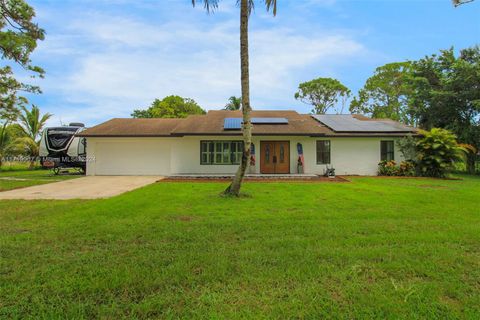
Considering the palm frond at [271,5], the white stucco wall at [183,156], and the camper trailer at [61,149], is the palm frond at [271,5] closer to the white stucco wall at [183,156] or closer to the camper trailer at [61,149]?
the white stucco wall at [183,156]

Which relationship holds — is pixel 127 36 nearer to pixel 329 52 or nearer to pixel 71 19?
pixel 71 19

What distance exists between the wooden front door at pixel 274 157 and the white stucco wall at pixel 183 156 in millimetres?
253

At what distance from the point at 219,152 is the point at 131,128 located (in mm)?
6523

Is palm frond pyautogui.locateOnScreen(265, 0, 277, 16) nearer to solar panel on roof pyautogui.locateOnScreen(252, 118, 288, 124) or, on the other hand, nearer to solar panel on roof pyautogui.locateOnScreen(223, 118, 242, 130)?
solar panel on roof pyautogui.locateOnScreen(223, 118, 242, 130)

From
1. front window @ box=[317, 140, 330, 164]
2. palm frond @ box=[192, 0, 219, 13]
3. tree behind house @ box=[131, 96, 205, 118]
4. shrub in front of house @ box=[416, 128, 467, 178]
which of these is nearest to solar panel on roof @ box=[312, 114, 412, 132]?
front window @ box=[317, 140, 330, 164]

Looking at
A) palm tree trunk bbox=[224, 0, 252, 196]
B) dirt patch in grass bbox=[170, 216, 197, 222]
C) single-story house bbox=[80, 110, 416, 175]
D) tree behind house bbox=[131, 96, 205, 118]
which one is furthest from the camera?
tree behind house bbox=[131, 96, 205, 118]

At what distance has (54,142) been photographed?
16.7 m

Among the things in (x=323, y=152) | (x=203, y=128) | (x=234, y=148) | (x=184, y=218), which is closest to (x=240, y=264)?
(x=184, y=218)

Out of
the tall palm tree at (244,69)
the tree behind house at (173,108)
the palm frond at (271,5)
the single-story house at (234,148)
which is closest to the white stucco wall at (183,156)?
the single-story house at (234,148)

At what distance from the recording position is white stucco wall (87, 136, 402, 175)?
1600 cm

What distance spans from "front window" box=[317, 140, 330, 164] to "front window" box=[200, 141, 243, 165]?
491 centimetres

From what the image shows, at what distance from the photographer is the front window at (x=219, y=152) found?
52.6ft

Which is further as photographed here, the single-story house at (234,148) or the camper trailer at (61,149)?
the camper trailer at (61,149)

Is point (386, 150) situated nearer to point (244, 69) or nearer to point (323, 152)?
point (323, 152)
